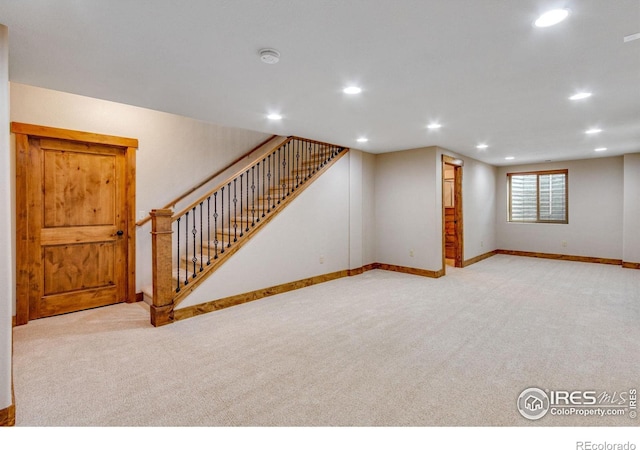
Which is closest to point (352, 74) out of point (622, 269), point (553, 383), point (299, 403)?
point (299, 403)

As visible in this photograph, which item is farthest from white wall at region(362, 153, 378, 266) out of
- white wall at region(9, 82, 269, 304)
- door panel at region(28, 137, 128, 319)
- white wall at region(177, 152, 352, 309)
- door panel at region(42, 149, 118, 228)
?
door panel at region(42, 149, 118, 228)

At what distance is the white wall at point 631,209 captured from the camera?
6.50m

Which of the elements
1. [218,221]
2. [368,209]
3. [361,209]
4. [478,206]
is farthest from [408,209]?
[218,221]

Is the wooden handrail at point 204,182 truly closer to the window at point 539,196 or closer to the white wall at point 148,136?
the white wall at point 148,136

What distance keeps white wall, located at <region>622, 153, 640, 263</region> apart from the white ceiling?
3414mm

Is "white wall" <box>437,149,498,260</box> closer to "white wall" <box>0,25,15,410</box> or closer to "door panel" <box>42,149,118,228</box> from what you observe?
"door panel" <box>42,149,118,228</box>

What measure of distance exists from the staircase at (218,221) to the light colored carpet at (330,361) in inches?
18.0

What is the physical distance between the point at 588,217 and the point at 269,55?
8.14 meters

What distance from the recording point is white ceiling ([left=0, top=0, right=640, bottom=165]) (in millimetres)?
1856

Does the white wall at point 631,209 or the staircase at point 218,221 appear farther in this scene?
the white wall at point 631,209

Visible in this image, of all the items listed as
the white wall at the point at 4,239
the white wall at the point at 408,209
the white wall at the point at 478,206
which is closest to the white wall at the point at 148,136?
the white wall at the point at 4,239
